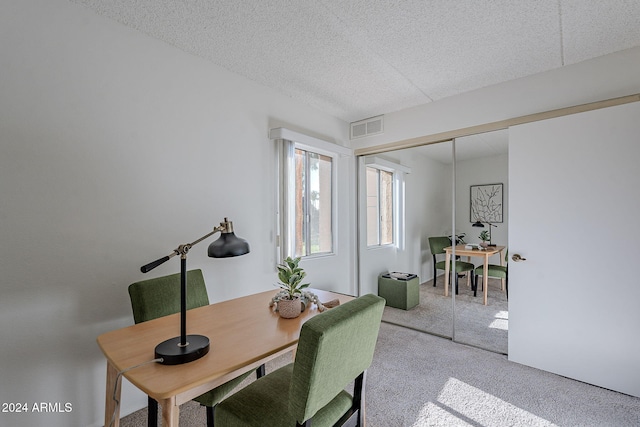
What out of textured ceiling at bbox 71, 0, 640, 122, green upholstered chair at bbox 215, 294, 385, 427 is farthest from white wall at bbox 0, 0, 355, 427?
green upholstered chair at bbox 215, 294, 385, 427

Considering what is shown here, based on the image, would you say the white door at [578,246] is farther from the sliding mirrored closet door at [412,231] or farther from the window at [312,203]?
the window at [312,203]

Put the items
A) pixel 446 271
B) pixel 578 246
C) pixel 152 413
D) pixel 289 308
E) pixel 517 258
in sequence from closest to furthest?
pixel 152 413, pixel 289 308, pixel 578 246, pixel 517 258, pixel 446 271

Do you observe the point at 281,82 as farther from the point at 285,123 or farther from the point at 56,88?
the point at 56,88

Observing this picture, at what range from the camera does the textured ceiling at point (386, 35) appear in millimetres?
1690

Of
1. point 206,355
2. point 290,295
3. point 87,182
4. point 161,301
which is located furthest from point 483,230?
point 87,182

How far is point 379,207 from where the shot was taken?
3.57 metres

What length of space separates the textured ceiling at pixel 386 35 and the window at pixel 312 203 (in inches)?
33.4

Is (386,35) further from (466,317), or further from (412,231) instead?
(466,317)

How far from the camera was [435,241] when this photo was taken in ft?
10.2

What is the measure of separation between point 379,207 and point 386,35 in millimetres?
2023

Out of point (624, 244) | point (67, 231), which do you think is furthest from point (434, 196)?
point (67, 231)

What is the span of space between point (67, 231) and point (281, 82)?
199cm

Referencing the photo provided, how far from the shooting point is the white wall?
146 centimetres

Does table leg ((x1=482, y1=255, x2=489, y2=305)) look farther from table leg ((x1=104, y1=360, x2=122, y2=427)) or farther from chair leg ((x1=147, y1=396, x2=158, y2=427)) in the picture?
table leg ((x1=104, y1=360, x2=122, y2=427))
